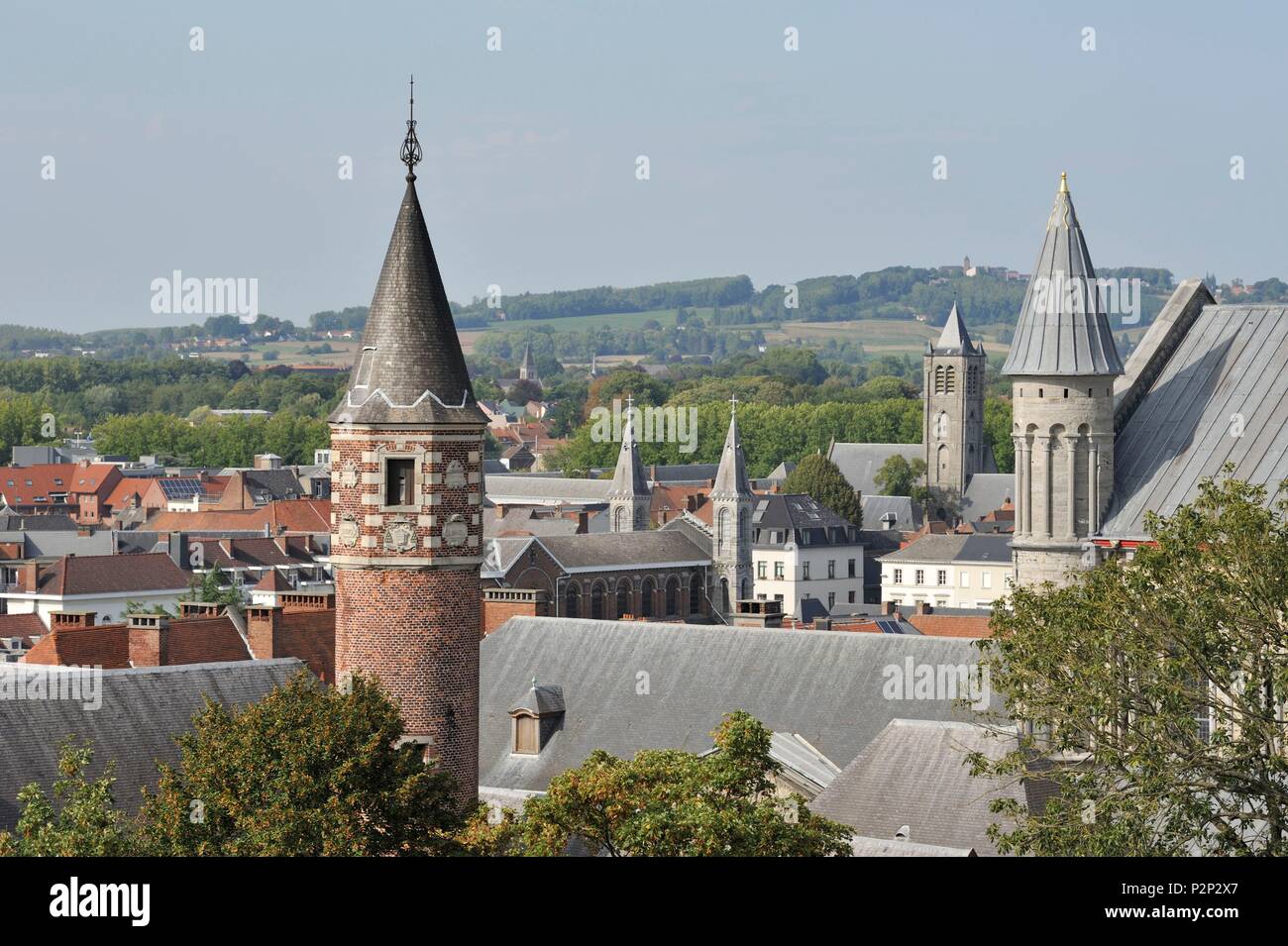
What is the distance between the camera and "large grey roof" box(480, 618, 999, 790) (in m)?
44.3

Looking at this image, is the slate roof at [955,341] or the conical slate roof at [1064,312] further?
the slate roof at [955,341]

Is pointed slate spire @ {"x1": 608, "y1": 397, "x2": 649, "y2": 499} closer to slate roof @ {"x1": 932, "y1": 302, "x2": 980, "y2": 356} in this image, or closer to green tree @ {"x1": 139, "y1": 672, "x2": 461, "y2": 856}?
slate roof @ {"x1": 932, "y1": 302, "x2": 980, "y2": 356}

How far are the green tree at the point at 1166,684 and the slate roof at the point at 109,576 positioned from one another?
251 feet

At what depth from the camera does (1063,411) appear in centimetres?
4053

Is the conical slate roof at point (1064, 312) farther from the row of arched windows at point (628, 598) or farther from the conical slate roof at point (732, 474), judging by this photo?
the conical slate roof at point (732, 474)

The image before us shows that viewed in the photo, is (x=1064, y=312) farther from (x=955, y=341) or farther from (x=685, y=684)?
(x=955, y=341)

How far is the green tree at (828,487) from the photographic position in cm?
15488

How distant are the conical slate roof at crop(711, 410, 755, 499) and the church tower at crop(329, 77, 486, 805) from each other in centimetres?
8687

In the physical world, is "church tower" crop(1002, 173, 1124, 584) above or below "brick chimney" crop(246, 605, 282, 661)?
above

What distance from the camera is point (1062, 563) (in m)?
39.9

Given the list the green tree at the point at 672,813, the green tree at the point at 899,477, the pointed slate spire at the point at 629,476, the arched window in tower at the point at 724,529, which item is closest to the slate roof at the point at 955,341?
the green tree at the point at 899,477

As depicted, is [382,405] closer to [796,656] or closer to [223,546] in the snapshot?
[796,656]

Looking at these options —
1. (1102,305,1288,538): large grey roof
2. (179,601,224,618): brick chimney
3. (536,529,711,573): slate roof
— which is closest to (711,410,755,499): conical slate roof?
(536,529,711,573): slate roof
